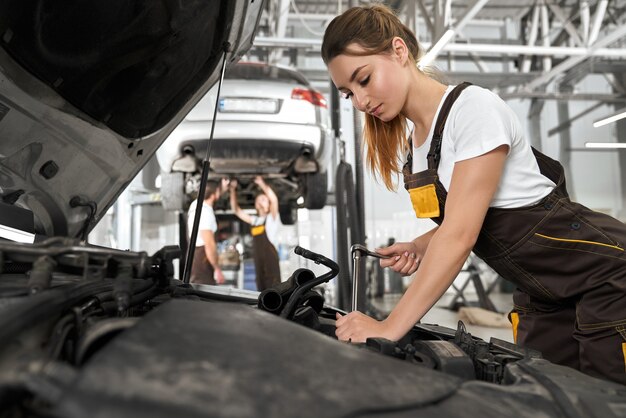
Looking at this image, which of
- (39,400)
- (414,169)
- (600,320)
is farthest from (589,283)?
(39,400)

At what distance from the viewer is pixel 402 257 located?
138cm

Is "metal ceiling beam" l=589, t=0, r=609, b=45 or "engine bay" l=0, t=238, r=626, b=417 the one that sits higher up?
"metal ceiling beam" l=589, t=0, r=609, b=45

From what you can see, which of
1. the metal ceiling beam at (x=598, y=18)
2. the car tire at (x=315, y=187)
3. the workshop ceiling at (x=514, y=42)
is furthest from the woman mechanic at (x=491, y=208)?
the metal ceiling beam at (x=598, y=18)

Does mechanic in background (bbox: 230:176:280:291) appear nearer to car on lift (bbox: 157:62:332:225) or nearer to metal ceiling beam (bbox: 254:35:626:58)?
car on lift (bbox: 157:62:332:225)

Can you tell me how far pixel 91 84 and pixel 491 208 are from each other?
119 cm

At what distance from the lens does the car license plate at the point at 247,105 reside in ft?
11.7

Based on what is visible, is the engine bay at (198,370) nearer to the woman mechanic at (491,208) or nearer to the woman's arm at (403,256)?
the woman mechanic at (491,208)

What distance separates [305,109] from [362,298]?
5.24ft

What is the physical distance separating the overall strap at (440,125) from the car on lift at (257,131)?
2.48 metres

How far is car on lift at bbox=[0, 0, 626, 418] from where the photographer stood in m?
0.40

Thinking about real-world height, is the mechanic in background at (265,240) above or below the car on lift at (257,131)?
below

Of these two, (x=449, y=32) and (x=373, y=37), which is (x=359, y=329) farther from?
(x=449, y=32)

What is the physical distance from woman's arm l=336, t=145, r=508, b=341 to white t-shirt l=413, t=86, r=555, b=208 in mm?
45

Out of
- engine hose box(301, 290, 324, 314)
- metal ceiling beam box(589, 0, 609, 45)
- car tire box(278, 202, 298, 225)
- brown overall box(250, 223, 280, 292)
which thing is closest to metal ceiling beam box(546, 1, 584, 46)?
metal ceiling beam box(589, 0, 609, 45)
